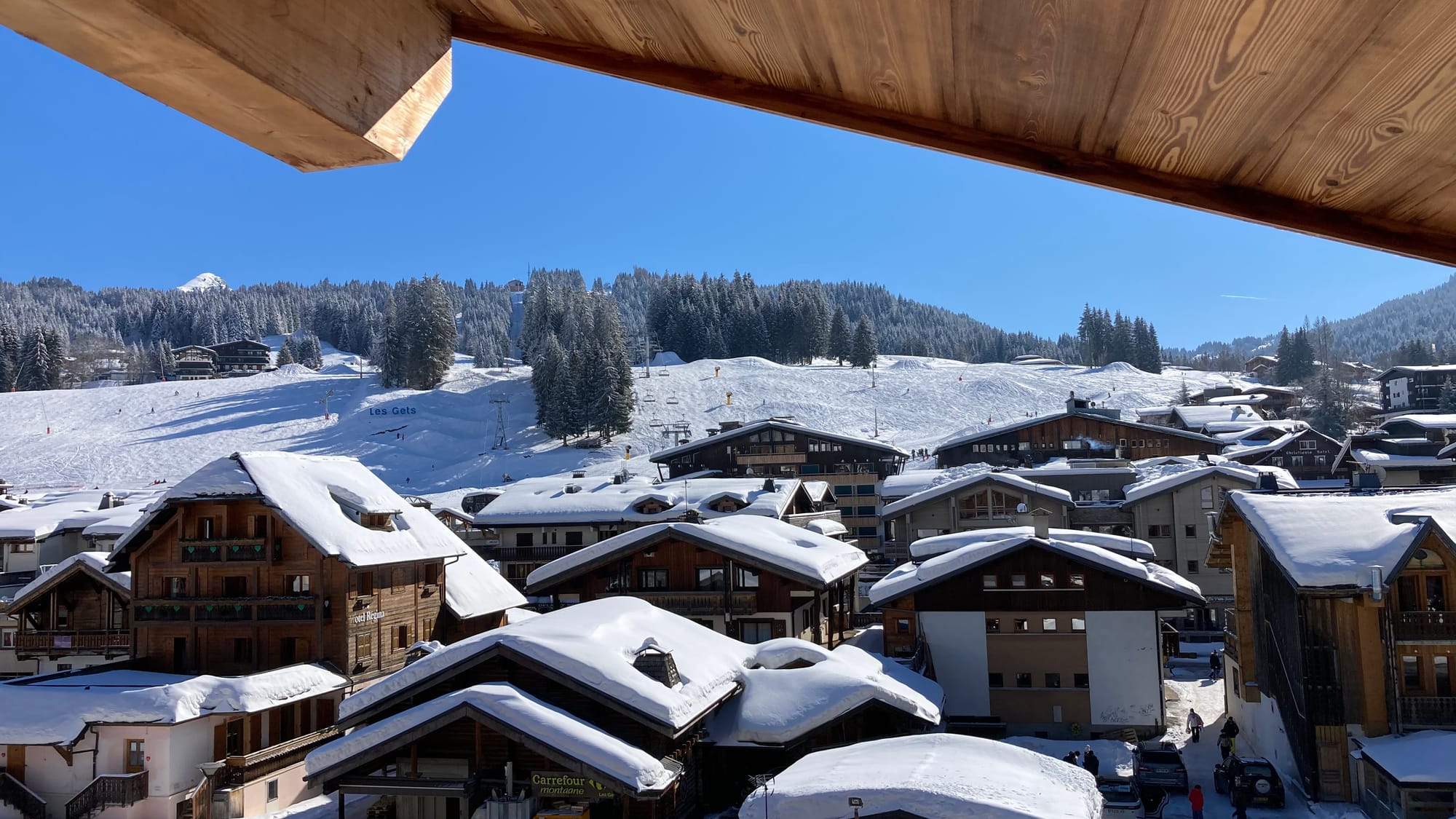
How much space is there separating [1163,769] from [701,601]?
46.5 ft

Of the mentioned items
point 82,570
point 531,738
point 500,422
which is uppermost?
point 500,422

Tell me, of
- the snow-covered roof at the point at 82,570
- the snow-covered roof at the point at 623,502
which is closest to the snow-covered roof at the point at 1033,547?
the snow-covered roof at the point at 623,502

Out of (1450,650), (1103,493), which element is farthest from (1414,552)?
(1103,493)

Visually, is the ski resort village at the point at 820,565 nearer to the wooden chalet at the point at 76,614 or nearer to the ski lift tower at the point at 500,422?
the wooden chalet at the point at 76,614

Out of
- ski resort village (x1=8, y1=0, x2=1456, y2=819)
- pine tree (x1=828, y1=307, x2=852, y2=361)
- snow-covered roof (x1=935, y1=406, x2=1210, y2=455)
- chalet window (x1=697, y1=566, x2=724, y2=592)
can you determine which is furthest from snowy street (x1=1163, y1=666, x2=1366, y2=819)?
pine tree (x1=828, y1=307, x2=852, y2=361)

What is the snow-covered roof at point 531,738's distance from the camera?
1720 cm

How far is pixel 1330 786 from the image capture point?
67.8ft

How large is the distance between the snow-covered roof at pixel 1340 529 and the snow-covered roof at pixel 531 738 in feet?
49.1

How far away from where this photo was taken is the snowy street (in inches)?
805

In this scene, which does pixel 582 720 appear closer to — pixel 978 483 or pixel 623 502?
pixel 623 502

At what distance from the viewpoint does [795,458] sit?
65812 mm

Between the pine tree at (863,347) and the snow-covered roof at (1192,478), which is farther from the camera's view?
the pine tree at (863,347)

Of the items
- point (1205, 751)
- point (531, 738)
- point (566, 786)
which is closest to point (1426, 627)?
point (1205, 751)

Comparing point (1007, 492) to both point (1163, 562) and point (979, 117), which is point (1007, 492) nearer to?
point (1163, 562)
